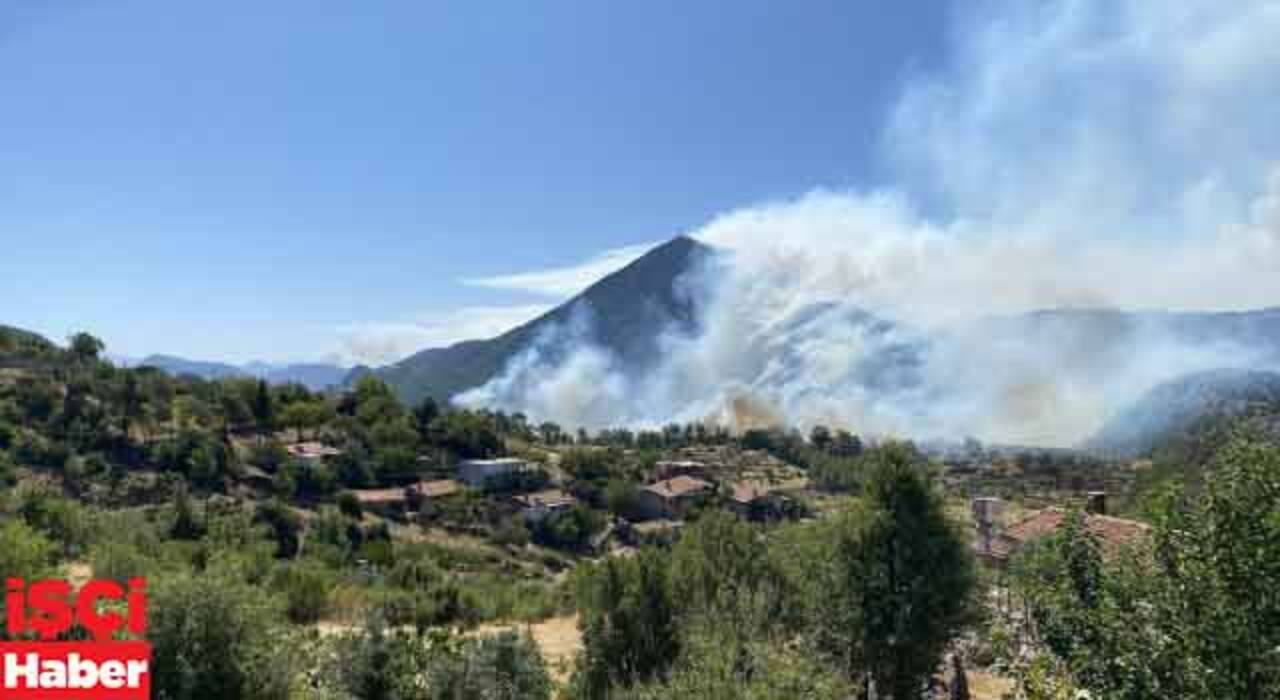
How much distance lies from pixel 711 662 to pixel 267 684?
6727 mm

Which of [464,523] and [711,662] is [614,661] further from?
[464,523]

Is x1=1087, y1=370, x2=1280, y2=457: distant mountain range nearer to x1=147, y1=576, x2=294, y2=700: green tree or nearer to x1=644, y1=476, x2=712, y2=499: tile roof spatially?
x1=644, y1=476, x2=712, y2=499: tile roof

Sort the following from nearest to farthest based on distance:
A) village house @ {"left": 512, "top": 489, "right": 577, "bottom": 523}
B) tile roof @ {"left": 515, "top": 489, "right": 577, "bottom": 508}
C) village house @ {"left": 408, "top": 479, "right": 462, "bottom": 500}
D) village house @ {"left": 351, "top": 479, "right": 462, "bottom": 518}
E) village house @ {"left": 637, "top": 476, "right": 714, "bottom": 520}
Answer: village house @ {"left": 351, "top": 479, "right": 462, "bottom": 518} → village house @ {"left": 512, "top": 489, "right": 577, "bottom": 523} → village house @ {"left": 408, "top": 479, "right": 462, "bottom": 500} → tile roof @ {"left": 515, "top": 489, "right": 577, "bottom": 508} → village house @ {"left": 637, "top": 476, "right": 714, "bottom": 520}

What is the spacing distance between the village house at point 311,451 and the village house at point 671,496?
1182 inches

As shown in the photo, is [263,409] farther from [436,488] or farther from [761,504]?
[761,504]

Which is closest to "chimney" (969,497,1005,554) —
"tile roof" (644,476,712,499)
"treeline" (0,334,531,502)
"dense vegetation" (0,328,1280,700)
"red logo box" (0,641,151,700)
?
"dense vegetation" (0,328,1280,700)

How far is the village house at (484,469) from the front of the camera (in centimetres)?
7588

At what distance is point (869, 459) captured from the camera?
15.7m

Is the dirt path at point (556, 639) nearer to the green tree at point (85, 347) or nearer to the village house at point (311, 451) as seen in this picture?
the village house at point (311, 451)

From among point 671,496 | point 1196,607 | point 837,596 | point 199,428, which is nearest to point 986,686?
point 837,596

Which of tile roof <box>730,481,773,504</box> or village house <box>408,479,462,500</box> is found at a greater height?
village house <box>408,479,462,500</box>

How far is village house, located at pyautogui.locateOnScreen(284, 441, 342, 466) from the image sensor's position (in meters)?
67.1

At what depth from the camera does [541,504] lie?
68500mm

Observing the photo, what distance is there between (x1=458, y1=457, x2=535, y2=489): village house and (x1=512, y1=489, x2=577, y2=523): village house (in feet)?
15.9
